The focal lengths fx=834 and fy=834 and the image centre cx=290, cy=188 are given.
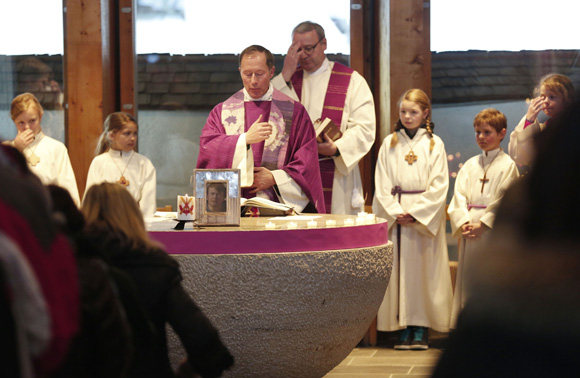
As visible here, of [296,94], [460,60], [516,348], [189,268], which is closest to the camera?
[516,348]

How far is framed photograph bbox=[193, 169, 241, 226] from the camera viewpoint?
3637mm

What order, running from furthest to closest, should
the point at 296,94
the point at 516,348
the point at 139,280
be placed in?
the point at 296,94 → the point at 139,280 → the point at 516,348

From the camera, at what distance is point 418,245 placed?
5.83m

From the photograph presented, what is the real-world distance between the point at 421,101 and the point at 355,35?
3.60 ft

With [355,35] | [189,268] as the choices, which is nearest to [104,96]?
[355,35]

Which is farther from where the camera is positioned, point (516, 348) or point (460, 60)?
point (460, 60)

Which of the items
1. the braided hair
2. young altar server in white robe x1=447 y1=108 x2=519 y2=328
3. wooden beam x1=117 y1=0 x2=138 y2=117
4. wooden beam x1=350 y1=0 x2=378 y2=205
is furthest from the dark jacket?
wooden beam x1=117 y1=0 x2=138 y2=117

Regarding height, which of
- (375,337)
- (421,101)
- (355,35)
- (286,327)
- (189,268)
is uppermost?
(355,35)

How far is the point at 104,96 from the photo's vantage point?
645 cm

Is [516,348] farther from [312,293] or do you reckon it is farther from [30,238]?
[312,293]

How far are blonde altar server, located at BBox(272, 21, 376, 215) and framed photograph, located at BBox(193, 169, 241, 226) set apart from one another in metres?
2.26

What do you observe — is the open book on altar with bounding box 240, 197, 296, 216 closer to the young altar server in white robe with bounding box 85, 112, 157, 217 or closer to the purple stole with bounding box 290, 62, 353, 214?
the purple stole with bounding box 290, 62, 353, 214

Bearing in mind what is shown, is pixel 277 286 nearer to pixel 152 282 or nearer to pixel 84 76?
pixel 152 282

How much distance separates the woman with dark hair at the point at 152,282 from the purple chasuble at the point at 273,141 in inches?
98.6
